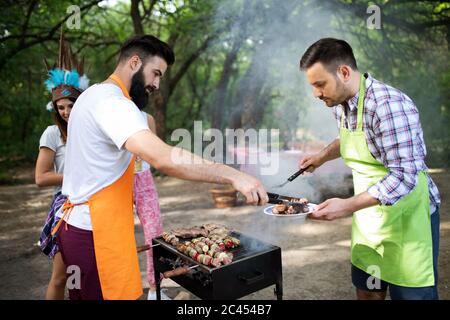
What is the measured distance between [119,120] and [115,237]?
79cm

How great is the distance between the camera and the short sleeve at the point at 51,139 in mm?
3188

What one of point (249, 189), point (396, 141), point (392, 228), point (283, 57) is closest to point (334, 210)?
point (392, 228)

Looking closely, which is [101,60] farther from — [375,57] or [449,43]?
[449,43]

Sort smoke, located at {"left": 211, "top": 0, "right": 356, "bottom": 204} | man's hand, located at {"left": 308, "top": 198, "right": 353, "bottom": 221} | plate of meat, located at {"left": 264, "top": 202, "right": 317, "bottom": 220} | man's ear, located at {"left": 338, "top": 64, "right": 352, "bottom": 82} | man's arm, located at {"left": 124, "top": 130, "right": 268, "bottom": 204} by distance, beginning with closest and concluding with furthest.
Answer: man's arm, located at {"left": 124, "top": 130, "right": 268, "bottom": 204} → man's hand, located at {"left": 308, "top": 198, "right": 353, "bottom": 221} → man's ear, located at {"left": 338, "top": 64, "right": 352, "bottom": 82} → plate of meat, located at {"left": 264, "top": 202, "right": 317, "bottom": 220} → smoke, located at {"left": 211, "top": 0, "right": 356, "bottom": 204}

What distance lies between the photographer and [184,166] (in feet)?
6.01

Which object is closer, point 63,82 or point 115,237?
point 115,237

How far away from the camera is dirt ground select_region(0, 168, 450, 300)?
13.0ft

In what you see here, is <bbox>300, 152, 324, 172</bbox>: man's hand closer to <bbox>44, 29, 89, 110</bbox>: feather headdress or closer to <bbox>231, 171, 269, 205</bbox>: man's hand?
<bbox>231, 171, 269, 205</bbox>: man's hand

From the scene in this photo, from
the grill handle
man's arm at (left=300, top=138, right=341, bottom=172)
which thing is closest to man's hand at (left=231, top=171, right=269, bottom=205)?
the grill handle

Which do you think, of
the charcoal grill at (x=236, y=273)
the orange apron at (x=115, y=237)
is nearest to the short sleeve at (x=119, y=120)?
the orange apron at (x=115, y=237)

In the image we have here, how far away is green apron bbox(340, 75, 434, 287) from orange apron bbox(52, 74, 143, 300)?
5.07 ft

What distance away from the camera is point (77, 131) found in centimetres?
205

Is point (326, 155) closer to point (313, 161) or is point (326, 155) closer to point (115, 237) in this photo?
point (313, 161)

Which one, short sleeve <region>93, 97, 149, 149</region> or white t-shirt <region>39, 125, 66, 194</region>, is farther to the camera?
white t-shirt <region>39, 125, 66, 194</region>
